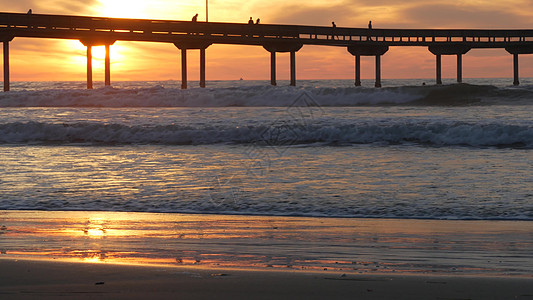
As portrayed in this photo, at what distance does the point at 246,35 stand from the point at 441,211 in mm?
40594

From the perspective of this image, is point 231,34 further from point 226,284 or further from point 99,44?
point 226,284

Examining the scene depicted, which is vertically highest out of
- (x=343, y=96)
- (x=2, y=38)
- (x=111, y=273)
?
(x=2, y=38)

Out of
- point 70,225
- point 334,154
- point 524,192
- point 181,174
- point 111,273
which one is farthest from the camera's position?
point 334,154

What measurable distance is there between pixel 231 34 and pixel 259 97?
7.30 m

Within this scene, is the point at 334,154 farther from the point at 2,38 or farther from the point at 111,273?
the point at 2,38

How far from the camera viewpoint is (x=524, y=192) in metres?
7.88

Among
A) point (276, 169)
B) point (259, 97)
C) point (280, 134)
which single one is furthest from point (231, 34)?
point (276, 169)

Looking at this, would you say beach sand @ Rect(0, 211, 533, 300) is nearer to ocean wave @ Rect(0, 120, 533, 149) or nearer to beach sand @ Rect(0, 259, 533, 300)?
beach sand @ Rect(0, 259, 533, 300)

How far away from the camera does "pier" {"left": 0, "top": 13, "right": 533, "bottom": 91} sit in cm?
4325

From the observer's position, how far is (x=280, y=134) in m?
19.3

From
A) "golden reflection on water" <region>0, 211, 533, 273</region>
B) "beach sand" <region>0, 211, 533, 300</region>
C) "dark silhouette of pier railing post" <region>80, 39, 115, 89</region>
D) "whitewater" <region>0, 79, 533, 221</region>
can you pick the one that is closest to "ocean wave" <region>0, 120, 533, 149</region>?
"whitewater" <region>0, 79, 533, 221</region>

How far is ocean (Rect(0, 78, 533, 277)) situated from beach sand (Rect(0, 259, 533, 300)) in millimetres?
301

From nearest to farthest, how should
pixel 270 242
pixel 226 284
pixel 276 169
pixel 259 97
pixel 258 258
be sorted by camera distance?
pixel 226 284 < pixel 258 258 < pixel 270 242 < pixel 276 169 < pixel 259 97

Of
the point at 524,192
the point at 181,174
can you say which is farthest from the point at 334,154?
the point at 524,192
